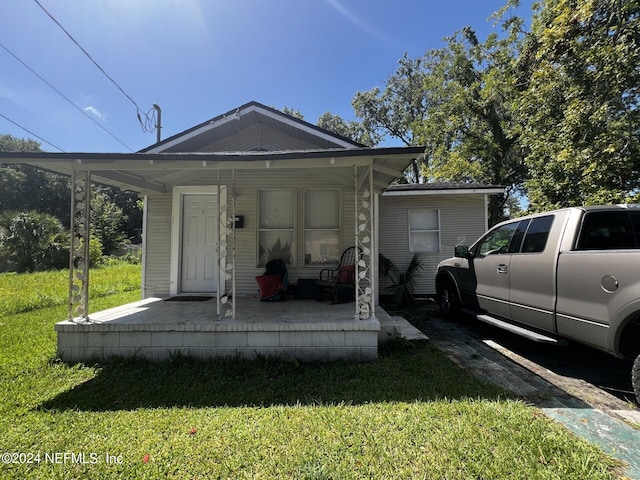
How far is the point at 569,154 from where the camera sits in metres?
7.43

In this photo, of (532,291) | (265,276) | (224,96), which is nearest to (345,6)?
(224,96)

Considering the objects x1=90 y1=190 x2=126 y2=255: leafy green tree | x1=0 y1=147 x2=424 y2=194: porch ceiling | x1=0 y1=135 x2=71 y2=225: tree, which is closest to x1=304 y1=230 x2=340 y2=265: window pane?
x1=0 y1=147 x2=424 y2=194: porch ceiling

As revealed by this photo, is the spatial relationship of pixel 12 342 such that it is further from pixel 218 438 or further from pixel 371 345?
pixel 371 345

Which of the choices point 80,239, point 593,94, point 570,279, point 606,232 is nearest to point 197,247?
point 80,239

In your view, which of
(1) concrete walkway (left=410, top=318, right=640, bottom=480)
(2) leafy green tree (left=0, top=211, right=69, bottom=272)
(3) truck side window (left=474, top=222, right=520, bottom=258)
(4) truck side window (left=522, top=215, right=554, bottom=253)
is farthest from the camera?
(2) leafy green tree (left=0, top=211, right=69, bottom=272)

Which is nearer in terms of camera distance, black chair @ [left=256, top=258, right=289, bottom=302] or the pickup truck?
the pickup truck

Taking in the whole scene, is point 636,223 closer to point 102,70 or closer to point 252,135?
point 252,135

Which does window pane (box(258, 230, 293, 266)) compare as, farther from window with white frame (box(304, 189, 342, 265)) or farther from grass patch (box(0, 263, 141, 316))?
grass patch (box(0, 263, 141, 316))

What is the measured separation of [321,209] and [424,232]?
3.84m

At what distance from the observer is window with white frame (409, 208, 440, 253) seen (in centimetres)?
875

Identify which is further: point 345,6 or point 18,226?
point 18,226

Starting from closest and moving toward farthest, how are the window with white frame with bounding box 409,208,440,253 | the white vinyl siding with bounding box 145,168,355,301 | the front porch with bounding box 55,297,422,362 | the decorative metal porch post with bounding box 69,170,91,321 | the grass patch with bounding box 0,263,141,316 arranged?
1. the front porch with bounding box 55,297,422,362
2. the decorative metal porch post with bounding box 69,170,91,321
3. the white vinyl siding with bounding box 145,168,355,301
4. the grass patch with bounding box 0,263,141,316
5. the window with white frame with bounding box 409,208,440,253

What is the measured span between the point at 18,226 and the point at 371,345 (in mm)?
17803

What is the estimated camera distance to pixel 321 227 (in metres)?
6.30
